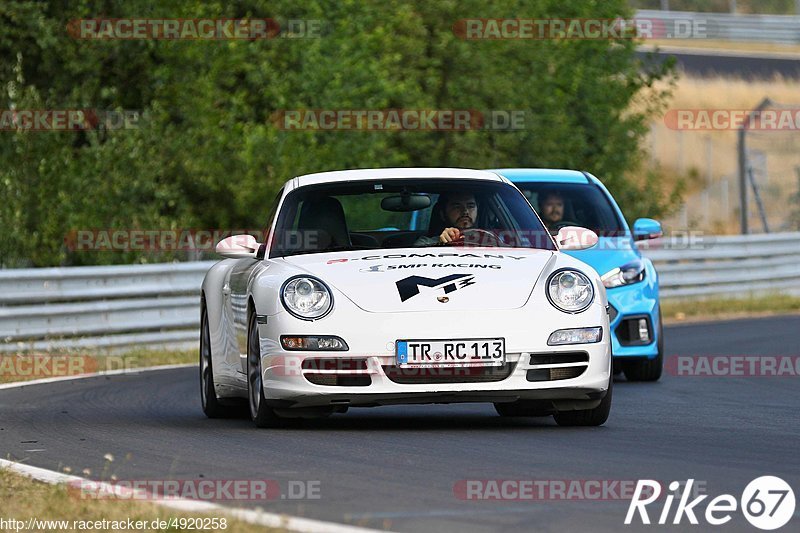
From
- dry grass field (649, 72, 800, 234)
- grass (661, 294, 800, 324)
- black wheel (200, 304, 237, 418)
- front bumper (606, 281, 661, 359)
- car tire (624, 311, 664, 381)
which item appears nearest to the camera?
black wheel (200, 304, 237, 418)

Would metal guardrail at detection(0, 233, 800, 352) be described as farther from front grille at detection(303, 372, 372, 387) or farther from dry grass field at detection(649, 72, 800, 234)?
dry grass field at detection(649, 72, 800, 234)

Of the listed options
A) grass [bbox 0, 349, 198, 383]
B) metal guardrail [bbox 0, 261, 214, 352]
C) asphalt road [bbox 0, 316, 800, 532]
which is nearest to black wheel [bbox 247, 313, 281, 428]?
asphalt road [bbox 0, 316, 800, 532]

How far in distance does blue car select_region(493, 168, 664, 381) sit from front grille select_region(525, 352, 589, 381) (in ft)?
13.2

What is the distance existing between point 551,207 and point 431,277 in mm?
5008

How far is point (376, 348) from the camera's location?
28.9 feet

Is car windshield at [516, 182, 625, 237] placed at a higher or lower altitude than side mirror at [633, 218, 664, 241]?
higher

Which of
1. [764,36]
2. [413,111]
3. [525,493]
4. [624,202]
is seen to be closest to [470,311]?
[525,493]

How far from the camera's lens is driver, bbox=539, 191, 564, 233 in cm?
1377

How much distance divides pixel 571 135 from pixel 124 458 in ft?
78.2

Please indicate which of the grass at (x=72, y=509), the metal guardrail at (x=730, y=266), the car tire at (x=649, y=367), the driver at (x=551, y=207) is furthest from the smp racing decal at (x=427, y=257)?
the metal guardrail at (x=730, y=266)

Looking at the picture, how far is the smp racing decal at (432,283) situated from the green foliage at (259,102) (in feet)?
44.5

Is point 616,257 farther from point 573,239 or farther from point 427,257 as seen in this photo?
point 427,257

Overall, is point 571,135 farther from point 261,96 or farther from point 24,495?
point 24,495

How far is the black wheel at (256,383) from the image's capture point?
9312 millimetres
